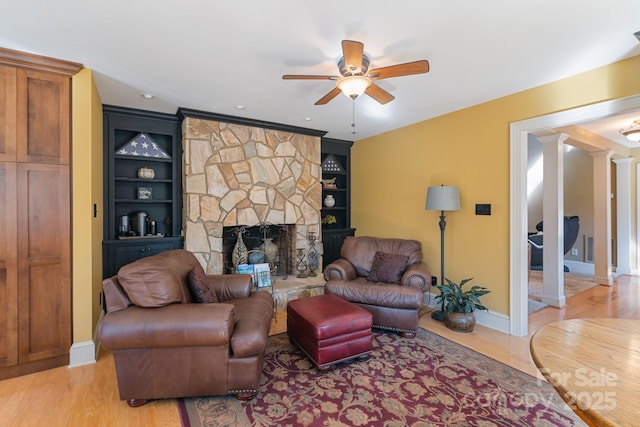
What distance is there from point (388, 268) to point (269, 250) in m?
1.79

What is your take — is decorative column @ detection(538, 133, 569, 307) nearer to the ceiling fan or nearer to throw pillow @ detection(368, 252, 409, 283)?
throw pillow @ detection(368, 252, 409, 283)

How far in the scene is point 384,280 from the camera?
11.3 ft

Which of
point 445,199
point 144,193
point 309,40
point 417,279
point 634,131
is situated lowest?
point 417,279

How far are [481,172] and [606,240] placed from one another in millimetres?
3326

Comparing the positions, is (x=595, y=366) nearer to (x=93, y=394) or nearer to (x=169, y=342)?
(x=169, y=342)

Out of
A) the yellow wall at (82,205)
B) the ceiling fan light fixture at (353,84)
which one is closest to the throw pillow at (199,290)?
the yellow wall at (82,205)

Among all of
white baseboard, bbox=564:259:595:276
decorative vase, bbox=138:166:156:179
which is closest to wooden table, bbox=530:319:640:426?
decorative vase, bbox=138:166:156:179

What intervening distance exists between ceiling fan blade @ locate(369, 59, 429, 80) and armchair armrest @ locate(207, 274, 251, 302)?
2.14 meters

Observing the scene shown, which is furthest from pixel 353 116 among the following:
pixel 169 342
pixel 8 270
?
pixel 8 270

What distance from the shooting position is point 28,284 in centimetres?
240

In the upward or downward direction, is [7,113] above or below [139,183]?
above

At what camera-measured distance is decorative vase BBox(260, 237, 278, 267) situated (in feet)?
14.4

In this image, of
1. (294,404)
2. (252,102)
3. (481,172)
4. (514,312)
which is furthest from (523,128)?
(294,404)

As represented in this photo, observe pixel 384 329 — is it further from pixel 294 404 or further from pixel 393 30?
pixel 393 30
